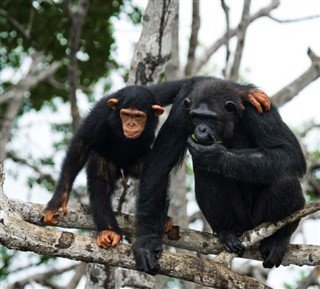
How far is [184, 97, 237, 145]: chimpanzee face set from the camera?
8.11m

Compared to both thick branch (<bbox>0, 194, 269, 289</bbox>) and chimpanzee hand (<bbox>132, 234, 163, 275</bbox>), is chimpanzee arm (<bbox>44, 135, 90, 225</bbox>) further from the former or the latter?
thick branch (<bbox>0, 194, 269, 289</bbox>)

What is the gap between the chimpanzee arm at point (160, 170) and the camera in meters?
8.32

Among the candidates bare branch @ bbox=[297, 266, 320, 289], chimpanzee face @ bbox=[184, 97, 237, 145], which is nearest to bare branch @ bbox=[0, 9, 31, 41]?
bare branch @ bbox=[297, 266, 320, 289]

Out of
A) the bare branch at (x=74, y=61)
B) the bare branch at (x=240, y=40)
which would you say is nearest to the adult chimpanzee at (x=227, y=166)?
the bare branch at (x=74, y=61)

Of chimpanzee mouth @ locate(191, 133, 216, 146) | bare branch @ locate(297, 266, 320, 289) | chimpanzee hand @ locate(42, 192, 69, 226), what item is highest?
chimpanzee mouth @ locate(191, 133, 216, 146)

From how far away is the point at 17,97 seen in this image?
1661 centimetres

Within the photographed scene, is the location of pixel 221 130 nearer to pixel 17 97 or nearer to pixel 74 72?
pixel 74 72

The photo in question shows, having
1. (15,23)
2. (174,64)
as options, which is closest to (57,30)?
(15,23)

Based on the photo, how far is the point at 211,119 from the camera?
8.17m

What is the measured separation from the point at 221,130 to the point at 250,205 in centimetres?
92

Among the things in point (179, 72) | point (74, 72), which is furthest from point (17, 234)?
point (179, 72)

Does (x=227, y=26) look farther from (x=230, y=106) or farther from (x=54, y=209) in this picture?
(x=54, y=209)

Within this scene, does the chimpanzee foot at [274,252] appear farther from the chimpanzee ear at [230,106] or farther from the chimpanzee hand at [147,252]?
the chimpanzee ear at [230,106]

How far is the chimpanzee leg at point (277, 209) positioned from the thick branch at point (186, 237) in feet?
0.48
